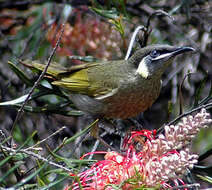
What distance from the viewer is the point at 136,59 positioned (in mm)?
3480

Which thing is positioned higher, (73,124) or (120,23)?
(120,23)

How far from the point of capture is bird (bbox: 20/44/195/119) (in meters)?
3.34

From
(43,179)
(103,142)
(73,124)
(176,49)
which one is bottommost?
(73,124)

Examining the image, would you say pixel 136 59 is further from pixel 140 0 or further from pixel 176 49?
pixel 140 0

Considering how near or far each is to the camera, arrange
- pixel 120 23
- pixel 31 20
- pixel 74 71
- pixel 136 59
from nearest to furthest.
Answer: pixel 120 23 → pixel 136 59 → pixel 74 71 → pixel 31 20

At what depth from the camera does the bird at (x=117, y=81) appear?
3.34 meters

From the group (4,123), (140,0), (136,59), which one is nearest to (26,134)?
(4,123)

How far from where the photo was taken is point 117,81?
11.8ft

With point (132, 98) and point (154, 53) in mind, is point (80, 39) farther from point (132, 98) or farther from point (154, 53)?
point (154, 53)

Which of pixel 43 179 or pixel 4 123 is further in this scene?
pixel 4 123

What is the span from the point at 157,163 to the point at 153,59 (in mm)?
1522

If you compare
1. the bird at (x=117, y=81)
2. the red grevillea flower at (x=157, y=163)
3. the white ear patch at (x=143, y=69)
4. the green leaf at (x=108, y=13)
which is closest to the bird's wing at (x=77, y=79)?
the bird at (x=117, y=81)

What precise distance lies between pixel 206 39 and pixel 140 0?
2.49 feet

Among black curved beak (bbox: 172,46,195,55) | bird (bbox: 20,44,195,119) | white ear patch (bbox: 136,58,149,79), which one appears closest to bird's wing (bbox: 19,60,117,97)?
bird (bbox: 20,44,195,119)
